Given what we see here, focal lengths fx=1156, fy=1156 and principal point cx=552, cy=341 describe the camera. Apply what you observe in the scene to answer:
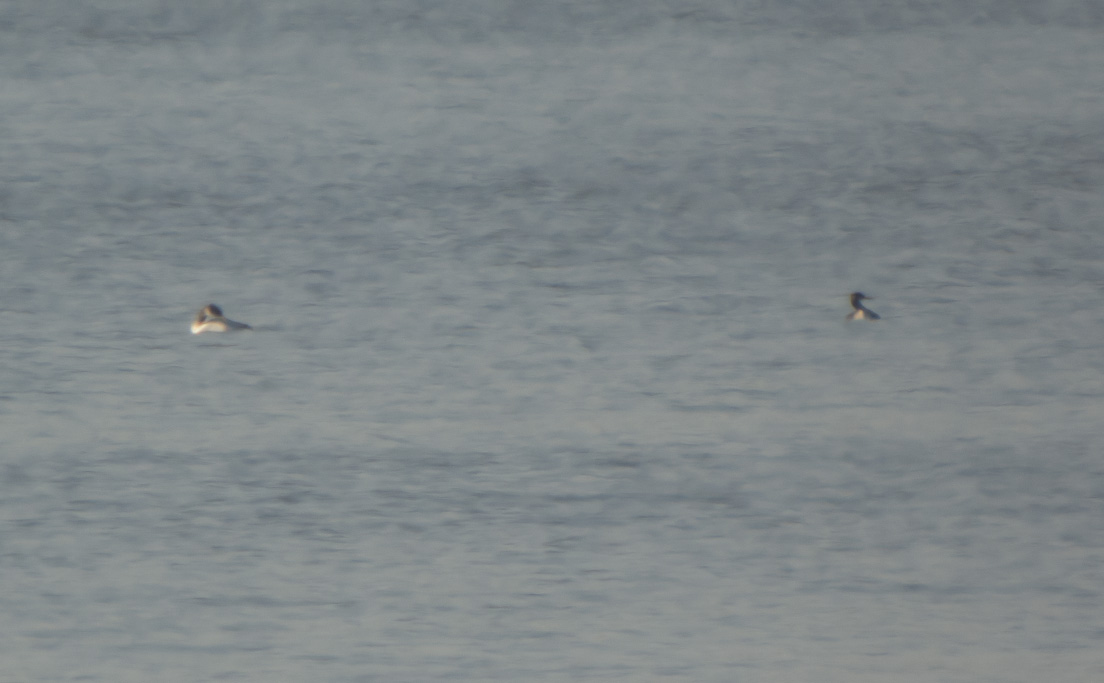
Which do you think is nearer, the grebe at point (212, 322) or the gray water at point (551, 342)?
the gray water at point (551, 342)

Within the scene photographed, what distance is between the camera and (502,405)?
59.4 inches

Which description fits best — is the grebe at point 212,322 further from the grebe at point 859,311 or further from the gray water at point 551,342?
the grebe at point 859,311

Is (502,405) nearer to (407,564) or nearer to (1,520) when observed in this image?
(407,564)

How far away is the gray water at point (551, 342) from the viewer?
1.42 meters

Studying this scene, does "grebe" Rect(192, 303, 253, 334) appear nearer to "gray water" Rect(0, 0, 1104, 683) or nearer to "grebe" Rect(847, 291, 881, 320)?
"gray water" Rect(0, 0, 1104, 683)

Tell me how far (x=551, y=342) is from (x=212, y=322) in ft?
1.47

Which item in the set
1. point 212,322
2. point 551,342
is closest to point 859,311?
point 551,342

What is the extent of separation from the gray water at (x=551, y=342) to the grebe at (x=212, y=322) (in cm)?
2

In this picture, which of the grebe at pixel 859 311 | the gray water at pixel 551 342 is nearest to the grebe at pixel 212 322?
the gray water at pixel 551 342

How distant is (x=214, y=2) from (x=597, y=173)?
0.58 m

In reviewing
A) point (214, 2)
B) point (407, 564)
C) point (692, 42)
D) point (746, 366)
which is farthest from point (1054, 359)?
point (214, 2)

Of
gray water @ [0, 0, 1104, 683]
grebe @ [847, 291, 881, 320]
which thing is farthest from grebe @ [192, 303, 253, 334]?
grebe @ [847, 291, 881, 320]

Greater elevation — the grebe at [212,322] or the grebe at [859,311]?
the grebe at [859,311]

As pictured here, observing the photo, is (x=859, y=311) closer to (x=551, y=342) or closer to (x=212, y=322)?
(x=551, y=342)
